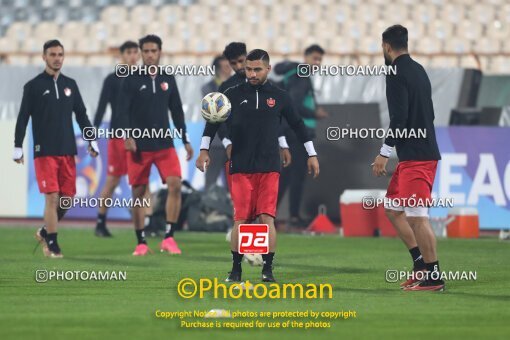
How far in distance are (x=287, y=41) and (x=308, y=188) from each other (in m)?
6.16

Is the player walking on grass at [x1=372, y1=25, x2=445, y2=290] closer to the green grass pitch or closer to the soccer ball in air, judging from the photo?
the green grass pitch

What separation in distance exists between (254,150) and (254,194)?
431mm

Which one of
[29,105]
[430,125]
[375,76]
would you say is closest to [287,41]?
[375,76]

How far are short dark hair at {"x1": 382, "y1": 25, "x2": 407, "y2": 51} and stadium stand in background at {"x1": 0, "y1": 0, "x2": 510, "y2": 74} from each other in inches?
544

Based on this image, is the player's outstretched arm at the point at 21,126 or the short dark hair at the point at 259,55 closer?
the short dark hair at the point at 259,55

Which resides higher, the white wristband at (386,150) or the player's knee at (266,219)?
the white wristband at (386,150)

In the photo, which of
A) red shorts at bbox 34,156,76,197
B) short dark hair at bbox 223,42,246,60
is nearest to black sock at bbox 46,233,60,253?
red shorts at bbox 34,156,76,197

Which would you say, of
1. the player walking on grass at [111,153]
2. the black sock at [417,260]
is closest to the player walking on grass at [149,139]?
the player walking on grass at [111,153]

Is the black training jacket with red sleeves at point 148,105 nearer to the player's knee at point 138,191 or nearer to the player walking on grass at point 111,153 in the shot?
the player's knee at point 138,191

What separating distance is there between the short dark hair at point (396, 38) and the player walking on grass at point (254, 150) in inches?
48.1

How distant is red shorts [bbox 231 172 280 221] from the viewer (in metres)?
12.1

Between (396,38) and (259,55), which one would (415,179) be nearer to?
(396,38)

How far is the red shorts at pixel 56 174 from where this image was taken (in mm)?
15242

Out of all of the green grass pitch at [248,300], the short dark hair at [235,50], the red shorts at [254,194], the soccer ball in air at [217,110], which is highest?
the short dark hair at [235,50]
